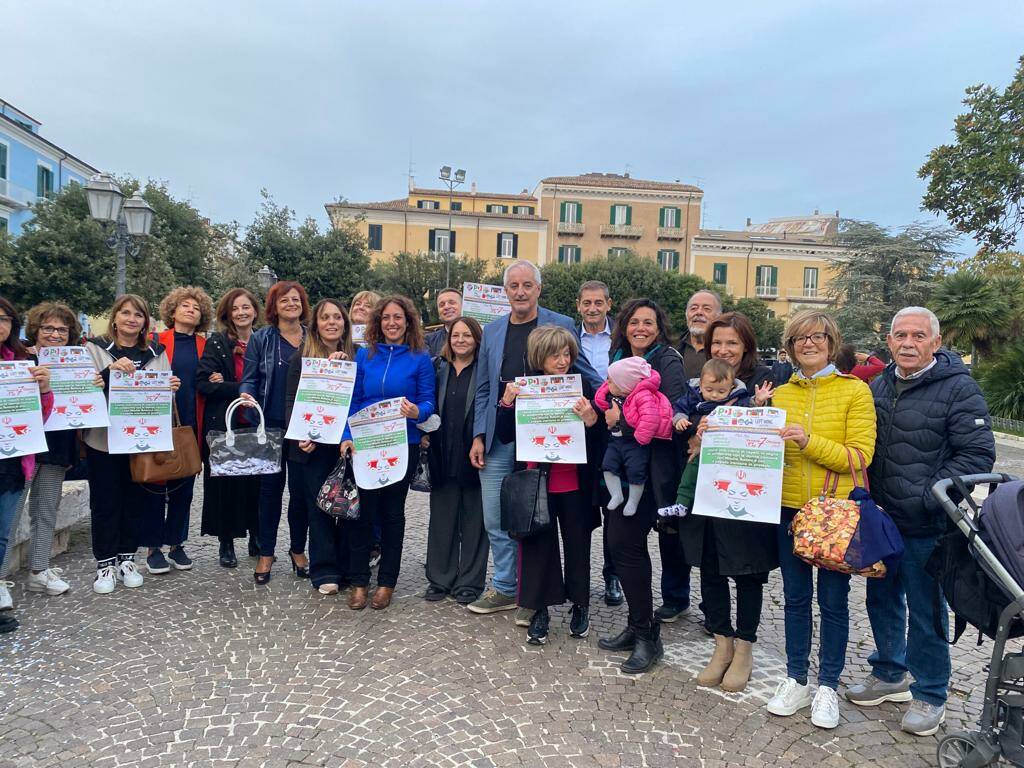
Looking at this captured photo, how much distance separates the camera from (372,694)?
3.64 metres

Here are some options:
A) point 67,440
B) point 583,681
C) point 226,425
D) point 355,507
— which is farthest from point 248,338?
point 583,681

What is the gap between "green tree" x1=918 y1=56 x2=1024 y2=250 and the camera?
15938 millimetres

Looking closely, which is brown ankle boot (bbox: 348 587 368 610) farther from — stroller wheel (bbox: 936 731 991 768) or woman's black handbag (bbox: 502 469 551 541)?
stroller wheel (bbox: 936 731 991 768)

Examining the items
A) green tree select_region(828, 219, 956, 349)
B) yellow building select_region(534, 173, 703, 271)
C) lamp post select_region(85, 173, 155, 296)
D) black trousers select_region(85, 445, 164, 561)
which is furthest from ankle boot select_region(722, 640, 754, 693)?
yellow building select_region(534, 173, 703, 271)

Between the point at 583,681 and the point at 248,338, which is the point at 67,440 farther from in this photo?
the point at 583,681

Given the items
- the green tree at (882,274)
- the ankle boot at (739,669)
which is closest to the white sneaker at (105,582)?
the ankle boot at (739,669)

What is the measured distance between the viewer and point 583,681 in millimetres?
3857

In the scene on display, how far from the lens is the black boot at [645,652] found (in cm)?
397

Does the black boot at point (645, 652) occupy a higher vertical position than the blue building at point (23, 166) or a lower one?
lower

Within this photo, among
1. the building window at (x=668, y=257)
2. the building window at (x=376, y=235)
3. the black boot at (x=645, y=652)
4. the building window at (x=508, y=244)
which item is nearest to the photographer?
the black boot at (x=645, y=652)

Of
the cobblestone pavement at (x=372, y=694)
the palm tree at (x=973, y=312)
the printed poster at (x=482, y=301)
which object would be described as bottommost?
the cobblestone pavement at (x=372, y=694)

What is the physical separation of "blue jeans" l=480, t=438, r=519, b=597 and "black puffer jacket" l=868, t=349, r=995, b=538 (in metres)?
2.29

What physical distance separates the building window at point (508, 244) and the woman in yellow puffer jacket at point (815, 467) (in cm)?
5275

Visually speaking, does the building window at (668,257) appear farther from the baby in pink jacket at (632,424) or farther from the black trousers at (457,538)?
the baby in pink jacket at (632,424)
